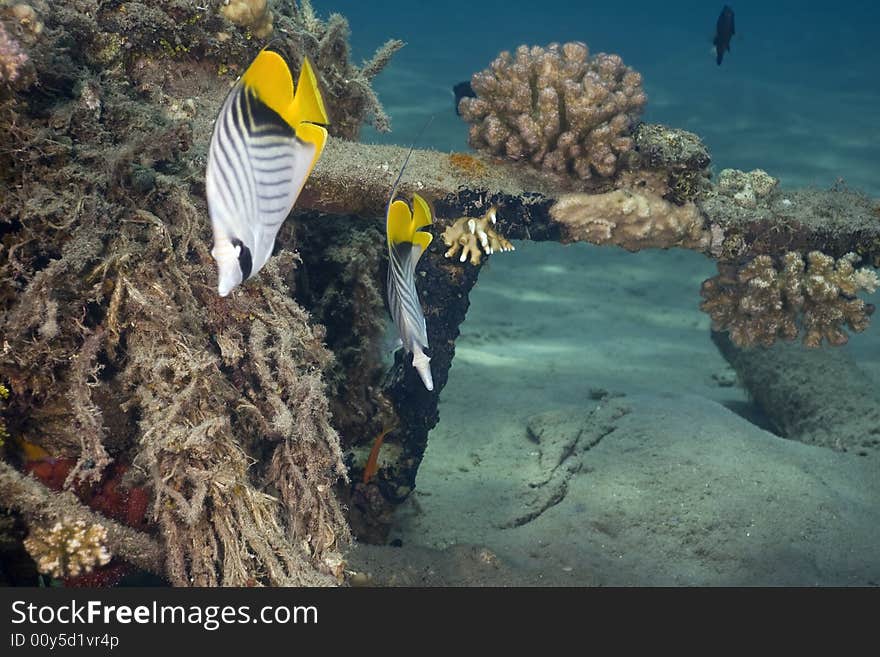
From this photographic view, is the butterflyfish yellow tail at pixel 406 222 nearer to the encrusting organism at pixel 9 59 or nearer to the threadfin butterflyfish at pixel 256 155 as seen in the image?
the threadfin butterflyfish at pixel 256 155

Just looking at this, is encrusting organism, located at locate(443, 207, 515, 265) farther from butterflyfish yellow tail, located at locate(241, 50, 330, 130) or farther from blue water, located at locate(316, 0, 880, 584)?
butterflyfish yellow tail, located at locate(241, 50, 330, 130)

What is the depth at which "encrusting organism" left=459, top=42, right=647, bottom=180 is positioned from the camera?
432cm

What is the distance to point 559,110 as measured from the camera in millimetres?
4398

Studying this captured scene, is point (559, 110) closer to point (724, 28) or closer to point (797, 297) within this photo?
point (797, 297)

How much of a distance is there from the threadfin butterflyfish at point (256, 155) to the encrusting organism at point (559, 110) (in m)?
3.02

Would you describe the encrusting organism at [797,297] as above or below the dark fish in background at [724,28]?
below

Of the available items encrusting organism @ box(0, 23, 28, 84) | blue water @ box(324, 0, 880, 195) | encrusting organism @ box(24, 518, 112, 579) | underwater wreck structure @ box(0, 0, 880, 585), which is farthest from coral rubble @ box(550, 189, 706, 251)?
blue water @ box(324, 0, 880, 195)

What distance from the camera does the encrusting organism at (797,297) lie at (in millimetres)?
4426

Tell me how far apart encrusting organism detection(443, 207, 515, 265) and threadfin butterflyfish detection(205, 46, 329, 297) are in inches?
101

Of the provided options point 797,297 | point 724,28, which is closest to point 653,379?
point 797,297

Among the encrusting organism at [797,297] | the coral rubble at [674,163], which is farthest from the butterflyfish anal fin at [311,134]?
the encrusting organism at [797,297]

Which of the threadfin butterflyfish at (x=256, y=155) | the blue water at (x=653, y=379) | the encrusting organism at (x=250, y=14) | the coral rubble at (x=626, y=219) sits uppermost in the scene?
the encrusting organism at (x=250, y=14)

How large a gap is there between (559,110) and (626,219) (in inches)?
38.0
